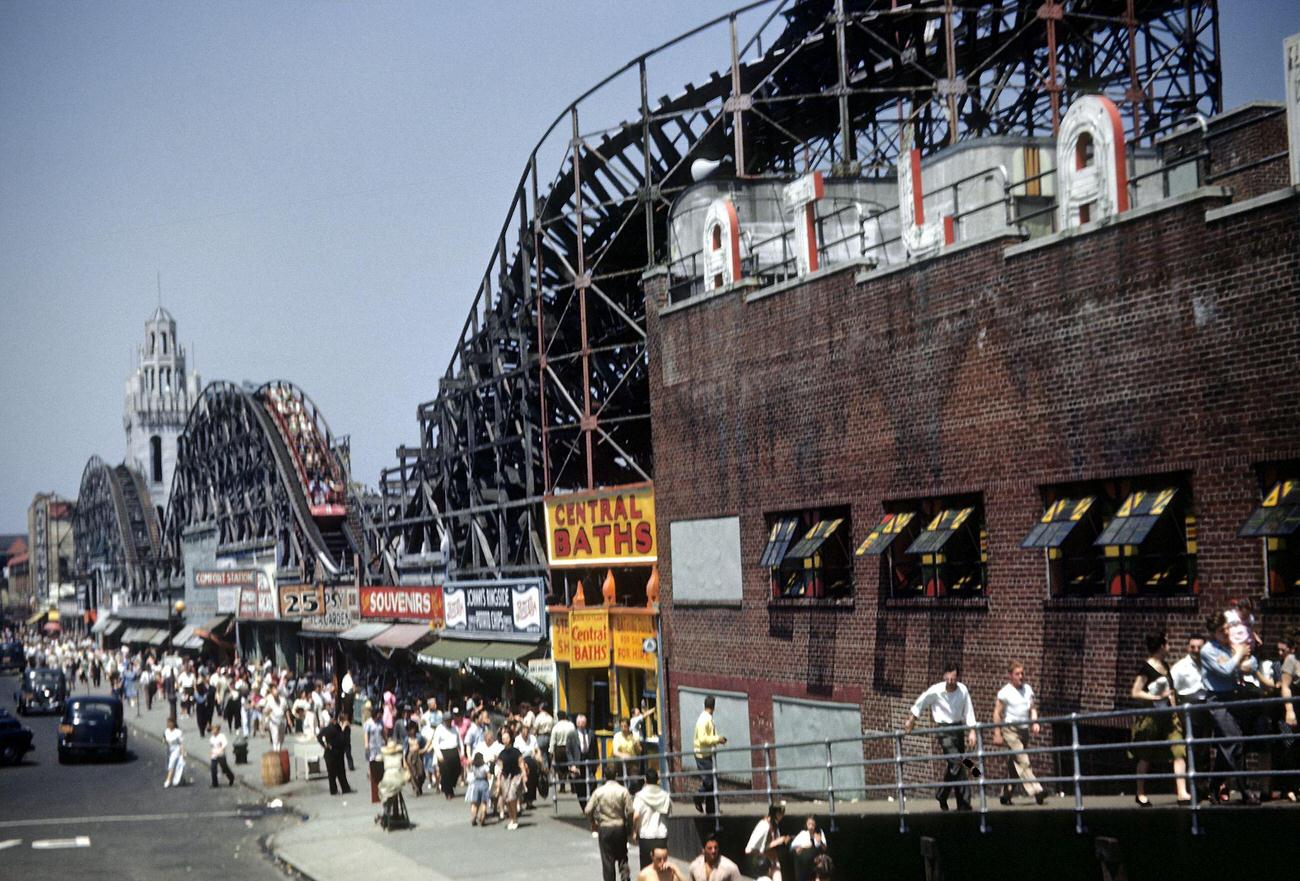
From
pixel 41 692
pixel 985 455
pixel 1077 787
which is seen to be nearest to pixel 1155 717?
pixel 1077 787

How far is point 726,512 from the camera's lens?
88.5ft

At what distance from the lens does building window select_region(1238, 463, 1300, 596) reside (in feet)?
52.1

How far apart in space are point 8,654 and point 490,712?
63.3 m

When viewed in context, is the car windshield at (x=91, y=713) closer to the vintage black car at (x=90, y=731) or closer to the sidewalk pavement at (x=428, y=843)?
the vintage black car at (x=90, y=731)

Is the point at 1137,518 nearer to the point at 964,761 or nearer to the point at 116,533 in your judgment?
the point at 964,761

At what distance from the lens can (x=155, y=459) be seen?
582 feet

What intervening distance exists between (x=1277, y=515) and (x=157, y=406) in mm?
169249

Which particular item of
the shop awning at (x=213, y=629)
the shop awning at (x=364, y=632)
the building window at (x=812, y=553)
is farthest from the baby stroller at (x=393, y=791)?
the shop awning at (x=213, y=629)

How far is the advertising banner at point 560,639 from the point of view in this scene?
109 feet

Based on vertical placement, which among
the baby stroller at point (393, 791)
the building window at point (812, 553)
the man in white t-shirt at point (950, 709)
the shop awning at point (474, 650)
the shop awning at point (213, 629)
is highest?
the building window at point (812, 553)

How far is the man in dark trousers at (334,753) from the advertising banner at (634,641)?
233 inches

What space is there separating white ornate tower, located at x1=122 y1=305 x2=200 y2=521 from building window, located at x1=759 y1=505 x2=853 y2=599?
156 meters

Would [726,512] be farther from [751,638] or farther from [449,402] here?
[449,402]

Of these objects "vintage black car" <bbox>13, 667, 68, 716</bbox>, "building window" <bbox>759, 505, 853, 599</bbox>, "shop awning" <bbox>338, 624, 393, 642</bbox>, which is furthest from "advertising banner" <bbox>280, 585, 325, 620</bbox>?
"building window" <bbox>759, 505, 853, 599</bbox>
